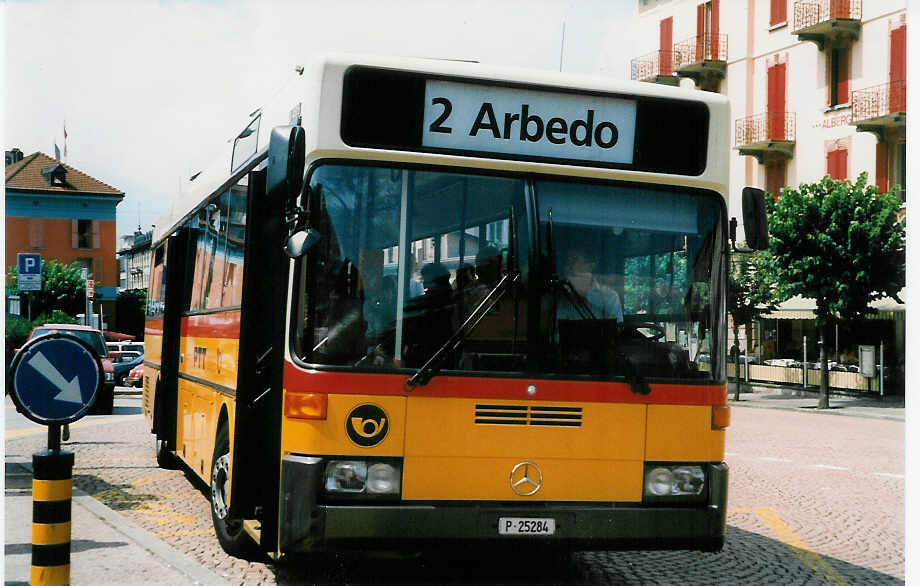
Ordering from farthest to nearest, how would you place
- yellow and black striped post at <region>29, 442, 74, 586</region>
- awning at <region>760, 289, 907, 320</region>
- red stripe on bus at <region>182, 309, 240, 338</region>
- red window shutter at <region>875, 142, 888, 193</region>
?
red window shutter at <region>875, 142, 888, 193</region> → awning at <region>760, 289, 907, 320</region> → red stripe on bus at <region>182, 309, 240, 338</region> → yellow and black striped post at <region>29, 442, 74, 586</region>

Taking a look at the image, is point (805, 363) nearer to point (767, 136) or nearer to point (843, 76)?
point (767, 136)

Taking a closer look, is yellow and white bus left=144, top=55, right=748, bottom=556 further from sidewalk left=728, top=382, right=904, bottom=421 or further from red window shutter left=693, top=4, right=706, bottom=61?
red window shutter left=693, top=4, right=706, bottom=61

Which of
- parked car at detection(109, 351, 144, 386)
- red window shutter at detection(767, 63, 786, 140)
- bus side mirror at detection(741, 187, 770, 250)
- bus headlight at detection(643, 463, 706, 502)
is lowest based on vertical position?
parked car at detection(109, 351, 144, 386)

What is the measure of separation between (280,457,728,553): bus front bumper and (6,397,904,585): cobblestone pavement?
957 mm

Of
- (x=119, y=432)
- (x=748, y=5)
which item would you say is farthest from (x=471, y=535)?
(x=748, y=5)

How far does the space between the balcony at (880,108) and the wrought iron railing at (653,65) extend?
9133 millimetres

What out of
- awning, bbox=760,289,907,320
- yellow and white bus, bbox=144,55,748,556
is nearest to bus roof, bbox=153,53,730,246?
yellow and white bus, bbox=144,55,748,556

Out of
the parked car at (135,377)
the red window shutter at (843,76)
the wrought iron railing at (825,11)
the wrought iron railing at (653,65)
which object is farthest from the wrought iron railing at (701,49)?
A: the parked car at (135,377)

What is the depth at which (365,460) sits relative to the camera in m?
5.75

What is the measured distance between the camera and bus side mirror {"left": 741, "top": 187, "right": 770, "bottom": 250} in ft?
21.8

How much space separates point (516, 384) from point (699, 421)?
1118mm

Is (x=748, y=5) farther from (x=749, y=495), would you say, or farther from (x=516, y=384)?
(x=516, y=384)

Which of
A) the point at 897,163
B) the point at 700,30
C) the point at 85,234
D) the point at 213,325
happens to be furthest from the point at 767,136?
the point at 85,234

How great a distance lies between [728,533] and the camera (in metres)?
9.02
